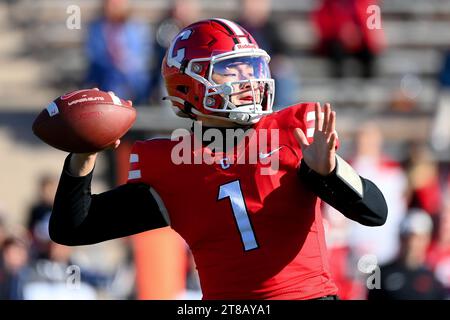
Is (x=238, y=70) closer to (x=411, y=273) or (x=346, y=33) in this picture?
(x=411, y=273)

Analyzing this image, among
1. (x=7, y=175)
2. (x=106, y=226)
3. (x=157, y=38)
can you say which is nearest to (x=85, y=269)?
(x=7, y=175)

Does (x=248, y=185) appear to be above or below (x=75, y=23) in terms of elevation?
below

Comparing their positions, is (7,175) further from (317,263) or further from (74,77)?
(317,263)

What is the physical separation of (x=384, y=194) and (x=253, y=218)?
4.59m

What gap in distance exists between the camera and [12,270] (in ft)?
23.7

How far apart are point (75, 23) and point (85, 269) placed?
3.01 meters

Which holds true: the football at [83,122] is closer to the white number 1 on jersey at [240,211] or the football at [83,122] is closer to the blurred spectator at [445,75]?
the white number 1 on jersey at [240,211]

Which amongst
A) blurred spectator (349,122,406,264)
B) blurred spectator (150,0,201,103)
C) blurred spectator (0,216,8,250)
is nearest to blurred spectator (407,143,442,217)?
blurred spectator (349,122,406,264)

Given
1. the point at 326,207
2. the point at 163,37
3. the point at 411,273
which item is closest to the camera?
the point at 411,273

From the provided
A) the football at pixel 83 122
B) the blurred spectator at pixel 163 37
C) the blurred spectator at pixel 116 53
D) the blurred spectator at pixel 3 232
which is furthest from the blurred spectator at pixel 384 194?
the football at pixel 83 122

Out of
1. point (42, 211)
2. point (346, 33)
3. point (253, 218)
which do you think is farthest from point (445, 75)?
point (253, 218)
